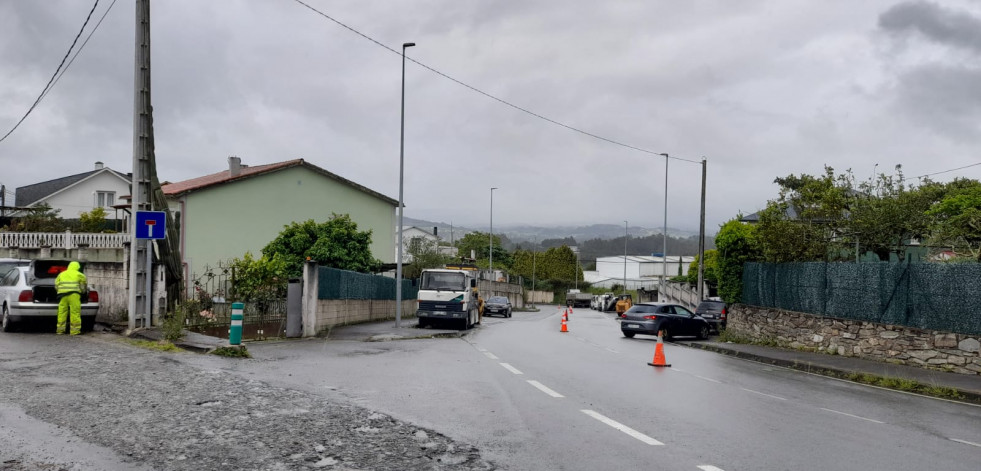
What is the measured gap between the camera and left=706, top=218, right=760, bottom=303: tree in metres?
28.8

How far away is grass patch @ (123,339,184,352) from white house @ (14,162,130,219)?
58529 millimetres

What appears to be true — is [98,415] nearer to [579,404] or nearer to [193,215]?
[579,404]

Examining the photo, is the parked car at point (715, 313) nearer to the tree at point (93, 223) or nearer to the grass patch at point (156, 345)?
the grass patch at point (156, 345)

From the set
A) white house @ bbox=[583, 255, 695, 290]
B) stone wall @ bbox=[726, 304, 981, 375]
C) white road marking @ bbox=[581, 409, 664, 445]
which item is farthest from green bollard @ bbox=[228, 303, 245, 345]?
white house @ bbox=[583, 255, 695, 290]

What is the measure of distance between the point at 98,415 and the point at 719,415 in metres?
7.10

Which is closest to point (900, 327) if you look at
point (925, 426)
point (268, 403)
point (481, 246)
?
point (925, 426)

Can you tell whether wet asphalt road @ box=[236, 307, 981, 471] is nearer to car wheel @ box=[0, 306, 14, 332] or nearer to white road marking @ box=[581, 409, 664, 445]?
white road marking @ box=[581, 409, 664, 445]

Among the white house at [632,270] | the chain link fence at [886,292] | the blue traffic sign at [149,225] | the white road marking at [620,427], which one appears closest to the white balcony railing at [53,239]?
the blue traffic sign at [149,225]

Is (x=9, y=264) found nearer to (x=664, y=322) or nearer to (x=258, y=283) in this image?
(x=258, y=283)

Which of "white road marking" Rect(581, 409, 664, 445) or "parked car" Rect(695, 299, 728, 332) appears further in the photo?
"parked car" Rect(695, 299, 728, 332)

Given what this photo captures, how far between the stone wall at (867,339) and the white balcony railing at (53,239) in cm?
2890

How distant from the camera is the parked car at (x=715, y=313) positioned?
3234cm

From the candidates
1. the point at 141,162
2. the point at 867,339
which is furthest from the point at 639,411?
the point at 141,162

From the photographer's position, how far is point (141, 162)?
18516mm
